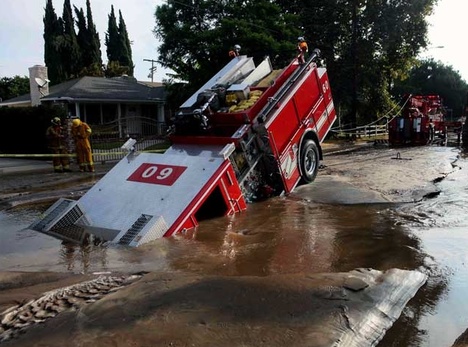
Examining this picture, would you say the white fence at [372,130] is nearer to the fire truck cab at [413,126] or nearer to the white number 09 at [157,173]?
the fire truck cab at [413,126]

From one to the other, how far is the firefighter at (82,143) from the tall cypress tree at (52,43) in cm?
2982

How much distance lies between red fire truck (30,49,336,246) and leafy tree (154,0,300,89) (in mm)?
11372

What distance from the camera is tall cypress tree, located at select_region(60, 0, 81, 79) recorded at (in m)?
41.6

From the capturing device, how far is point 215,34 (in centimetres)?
2017

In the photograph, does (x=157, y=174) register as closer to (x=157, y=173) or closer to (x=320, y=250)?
(x=157, y=173)

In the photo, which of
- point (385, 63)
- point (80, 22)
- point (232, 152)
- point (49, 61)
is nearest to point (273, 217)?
point (232, 152)

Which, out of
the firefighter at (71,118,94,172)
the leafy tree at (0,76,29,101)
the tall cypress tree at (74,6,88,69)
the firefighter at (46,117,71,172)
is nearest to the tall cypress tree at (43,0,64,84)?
the tall cypress tree at (74,6,88,69)

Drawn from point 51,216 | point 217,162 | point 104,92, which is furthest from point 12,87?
point 217,162

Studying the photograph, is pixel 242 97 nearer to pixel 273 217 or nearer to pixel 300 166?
pixel 300 166

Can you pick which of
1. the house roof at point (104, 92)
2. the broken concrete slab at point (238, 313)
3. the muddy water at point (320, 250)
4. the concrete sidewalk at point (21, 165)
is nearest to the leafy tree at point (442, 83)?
the house roof at point (104, 92)

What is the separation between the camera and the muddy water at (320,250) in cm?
382

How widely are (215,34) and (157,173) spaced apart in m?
14.7

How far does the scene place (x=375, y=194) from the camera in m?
8.23

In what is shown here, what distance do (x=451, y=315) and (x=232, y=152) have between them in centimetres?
391
